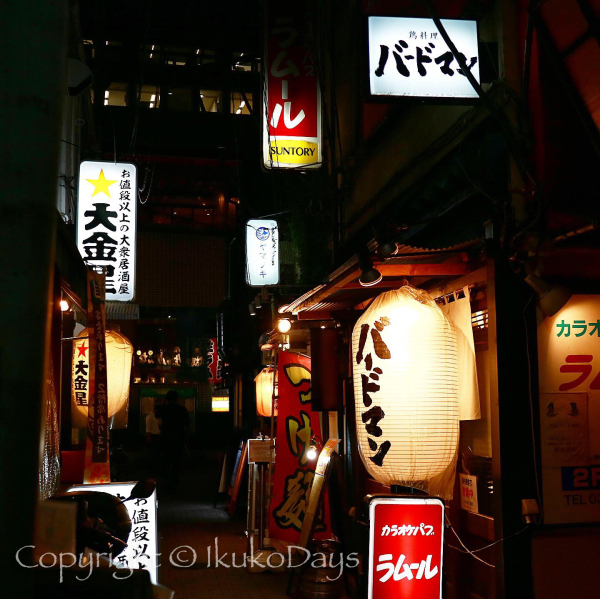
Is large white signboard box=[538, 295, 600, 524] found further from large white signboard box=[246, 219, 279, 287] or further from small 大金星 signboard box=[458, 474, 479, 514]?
large white signboard box=[246, 219, 279, 287]

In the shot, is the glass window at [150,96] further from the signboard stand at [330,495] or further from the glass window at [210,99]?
the signboard stand at [330,495]

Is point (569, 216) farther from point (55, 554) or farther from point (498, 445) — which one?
point (55, 554)

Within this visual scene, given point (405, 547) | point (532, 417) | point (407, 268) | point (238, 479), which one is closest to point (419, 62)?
point (407, 268)

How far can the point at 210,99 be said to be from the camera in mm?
34562

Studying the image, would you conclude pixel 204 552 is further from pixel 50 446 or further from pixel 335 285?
pixel 50 446

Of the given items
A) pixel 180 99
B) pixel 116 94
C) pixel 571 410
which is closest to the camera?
pixel 571 410

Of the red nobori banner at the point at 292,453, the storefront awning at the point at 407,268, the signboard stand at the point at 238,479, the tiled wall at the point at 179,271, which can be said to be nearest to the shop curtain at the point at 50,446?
the storefront awning at the point at 407,268

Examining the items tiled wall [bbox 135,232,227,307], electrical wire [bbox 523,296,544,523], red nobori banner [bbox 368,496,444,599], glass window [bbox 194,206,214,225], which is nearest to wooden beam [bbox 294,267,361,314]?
electrical wire [bbox 523,296,544,523]

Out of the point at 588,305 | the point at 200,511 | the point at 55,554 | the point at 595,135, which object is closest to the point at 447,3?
the point at 595,135

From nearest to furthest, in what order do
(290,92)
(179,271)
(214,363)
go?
1. (290,92)
2. (179,271)
3. (214,363)

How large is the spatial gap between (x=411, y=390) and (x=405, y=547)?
1.57 metres

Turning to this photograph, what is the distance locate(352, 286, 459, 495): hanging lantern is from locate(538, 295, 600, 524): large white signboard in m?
0.97

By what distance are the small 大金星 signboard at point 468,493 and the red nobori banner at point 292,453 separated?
4821 mm

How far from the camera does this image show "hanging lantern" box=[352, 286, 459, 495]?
21.1 ft
